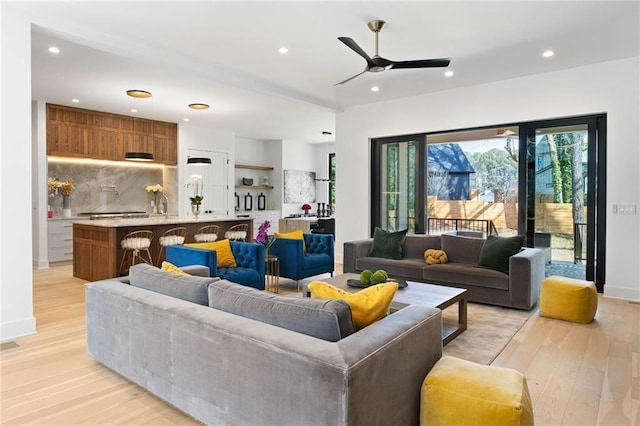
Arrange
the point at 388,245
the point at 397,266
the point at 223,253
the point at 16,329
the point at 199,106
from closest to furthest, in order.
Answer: the point at 16,329 → the point at 223,253 → the point at 397,266 → the point at 388,245 → the point at 199,106

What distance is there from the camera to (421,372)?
1999mm

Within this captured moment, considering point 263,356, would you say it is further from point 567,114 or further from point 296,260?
point 567,114

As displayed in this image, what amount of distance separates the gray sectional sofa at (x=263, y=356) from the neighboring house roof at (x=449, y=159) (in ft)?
27.8

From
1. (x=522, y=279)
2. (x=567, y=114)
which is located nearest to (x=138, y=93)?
(x=522, y=279)

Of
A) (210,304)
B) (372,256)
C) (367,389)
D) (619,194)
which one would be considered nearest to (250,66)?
(372,256)

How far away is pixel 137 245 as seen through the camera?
5742 mm

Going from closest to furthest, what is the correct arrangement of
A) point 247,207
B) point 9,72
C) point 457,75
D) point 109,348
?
point 109,348
point 9,72
point 457,75
point 247,207

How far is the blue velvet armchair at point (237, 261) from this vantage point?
164 inches

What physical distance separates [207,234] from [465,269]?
4.29 metres

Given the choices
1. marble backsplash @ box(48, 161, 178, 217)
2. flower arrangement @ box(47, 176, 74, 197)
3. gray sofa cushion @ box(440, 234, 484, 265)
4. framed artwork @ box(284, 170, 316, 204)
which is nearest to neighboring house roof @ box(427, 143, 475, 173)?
framed artwork @ box(284, 170, 316, 204)

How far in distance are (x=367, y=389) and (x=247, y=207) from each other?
1006cm

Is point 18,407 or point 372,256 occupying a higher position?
point 372,256

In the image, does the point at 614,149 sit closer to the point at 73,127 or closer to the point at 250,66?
the point at 250,66

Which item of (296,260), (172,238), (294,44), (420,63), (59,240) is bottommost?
(296,260)
